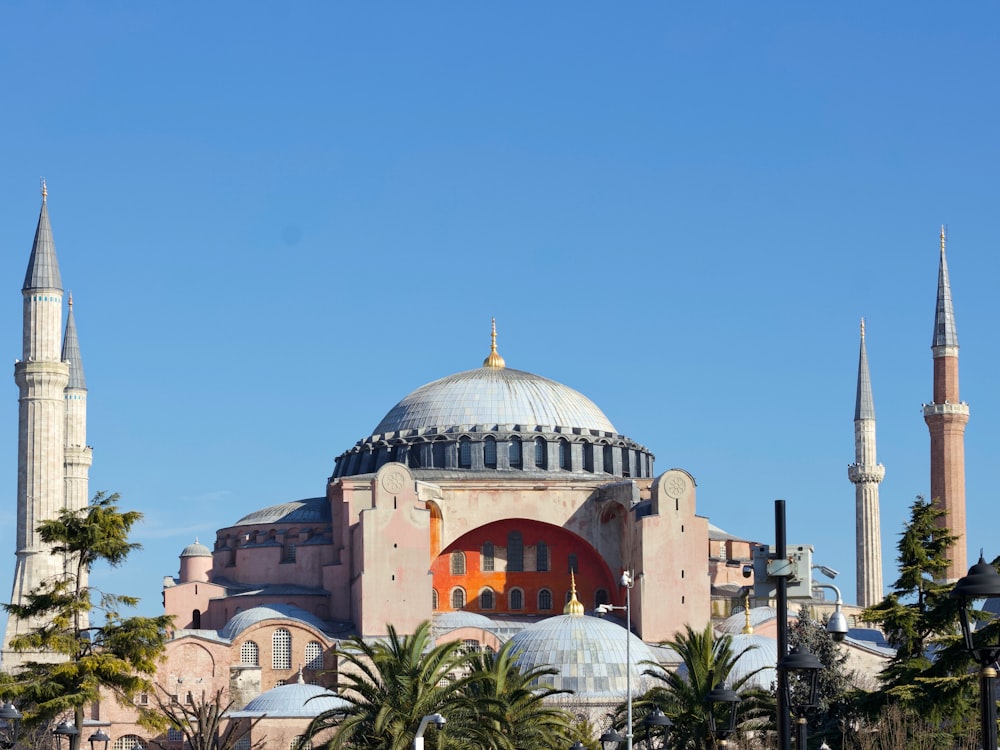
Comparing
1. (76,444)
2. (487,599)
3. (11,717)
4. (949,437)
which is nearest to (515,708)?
(11,717)

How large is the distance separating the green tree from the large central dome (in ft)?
90.4

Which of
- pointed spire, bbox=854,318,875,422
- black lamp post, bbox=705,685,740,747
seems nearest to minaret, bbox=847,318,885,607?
pointed spire, bbox=854,318,875,422

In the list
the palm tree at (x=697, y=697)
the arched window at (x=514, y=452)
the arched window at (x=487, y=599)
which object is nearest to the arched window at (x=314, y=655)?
the arched window at (x=487, y=599)

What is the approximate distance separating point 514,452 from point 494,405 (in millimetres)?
2222

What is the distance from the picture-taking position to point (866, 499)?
67125 millimetres

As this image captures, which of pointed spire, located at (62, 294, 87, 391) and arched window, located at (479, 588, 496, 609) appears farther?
pointed spire, located at (62, 294, 87, 391)

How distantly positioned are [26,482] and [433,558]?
12.2 m

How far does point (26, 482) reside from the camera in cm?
5200

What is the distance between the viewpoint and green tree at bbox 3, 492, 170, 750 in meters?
28.4

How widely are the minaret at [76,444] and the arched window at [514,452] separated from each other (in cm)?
1545

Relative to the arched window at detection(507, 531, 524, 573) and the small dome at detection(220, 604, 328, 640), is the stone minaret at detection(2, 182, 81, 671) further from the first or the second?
the arched window at detection(507, 531, 524, 573)

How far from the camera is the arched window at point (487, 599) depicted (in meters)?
53.0

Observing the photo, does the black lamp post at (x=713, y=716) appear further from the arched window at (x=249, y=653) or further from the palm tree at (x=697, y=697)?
the arched window at (x=249, y=653)

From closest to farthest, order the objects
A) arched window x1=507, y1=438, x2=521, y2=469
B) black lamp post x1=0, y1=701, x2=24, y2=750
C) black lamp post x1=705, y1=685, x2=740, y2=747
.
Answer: black lamp post x1=705, y1=685, x2=740, y2=747, black lamp post x1=0, y1=701, x2=24, y2=750, arched window x1=507, y1=438, x2=521, y2=469
